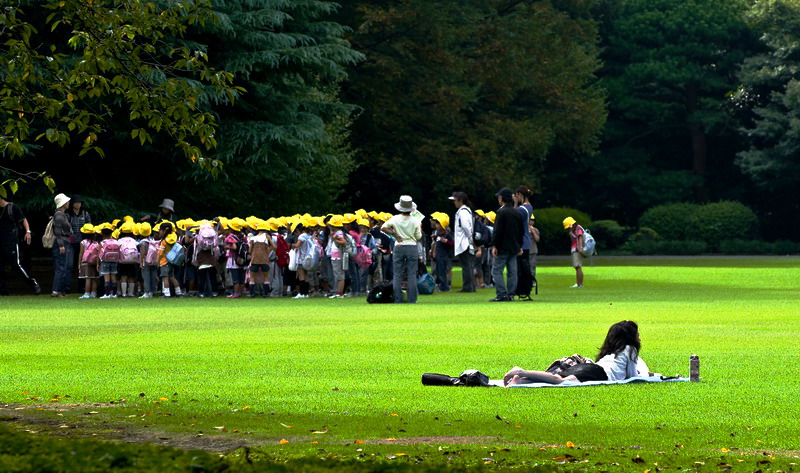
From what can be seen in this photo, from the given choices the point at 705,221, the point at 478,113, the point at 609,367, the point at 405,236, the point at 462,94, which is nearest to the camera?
the point at 609,367

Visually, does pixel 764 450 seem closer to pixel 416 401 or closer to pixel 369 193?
pixel 416 401

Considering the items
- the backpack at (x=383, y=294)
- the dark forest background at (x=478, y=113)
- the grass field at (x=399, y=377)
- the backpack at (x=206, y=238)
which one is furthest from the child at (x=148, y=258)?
the backpack at (x=383, y=294)

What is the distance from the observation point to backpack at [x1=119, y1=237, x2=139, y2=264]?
108ft

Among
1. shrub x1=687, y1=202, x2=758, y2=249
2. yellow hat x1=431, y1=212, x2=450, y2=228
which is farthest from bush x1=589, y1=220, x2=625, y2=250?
yellow hat x1=431, y1=212, x2=450, y2=228

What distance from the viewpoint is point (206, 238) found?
32.9m

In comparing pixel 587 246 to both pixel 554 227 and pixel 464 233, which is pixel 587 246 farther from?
pixel 554 227

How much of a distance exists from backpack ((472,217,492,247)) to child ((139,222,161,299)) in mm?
7218

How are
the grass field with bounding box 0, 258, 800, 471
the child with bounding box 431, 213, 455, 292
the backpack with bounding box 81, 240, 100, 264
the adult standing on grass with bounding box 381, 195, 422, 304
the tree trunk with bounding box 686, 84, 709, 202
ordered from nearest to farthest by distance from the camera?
the grass field with bounding box 0, 258, 800, 471 → the adult standing on grass with bounding box 381, 195, 422, 304 → the backpack with bounding box 81, 240, 100, 264 → the child with bounding box 431, 213, 455, 292 → the tree trunk with bounding box 686, 84, 709, 202

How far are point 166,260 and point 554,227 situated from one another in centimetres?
3716

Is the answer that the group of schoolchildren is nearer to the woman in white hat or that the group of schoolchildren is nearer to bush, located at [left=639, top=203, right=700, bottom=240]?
the woman in white hat

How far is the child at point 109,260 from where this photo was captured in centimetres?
3291

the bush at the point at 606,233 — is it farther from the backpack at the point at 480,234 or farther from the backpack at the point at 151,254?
the backpack at the point at 151,254

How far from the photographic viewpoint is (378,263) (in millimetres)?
34281

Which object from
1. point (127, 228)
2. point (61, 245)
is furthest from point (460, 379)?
point (61, 245)
